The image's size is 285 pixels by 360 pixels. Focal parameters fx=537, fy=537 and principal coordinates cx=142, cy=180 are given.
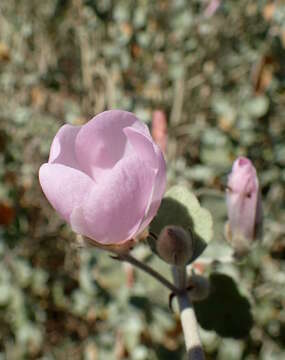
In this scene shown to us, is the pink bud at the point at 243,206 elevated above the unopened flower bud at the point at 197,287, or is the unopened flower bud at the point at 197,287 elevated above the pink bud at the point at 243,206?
the pink bud at the point at 243,206

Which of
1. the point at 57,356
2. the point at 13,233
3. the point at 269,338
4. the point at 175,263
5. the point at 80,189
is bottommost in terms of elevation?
the point at 57,356

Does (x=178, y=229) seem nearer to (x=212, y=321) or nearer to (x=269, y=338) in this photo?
(x=212, y=321)

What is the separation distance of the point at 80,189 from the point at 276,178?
103 centimetres

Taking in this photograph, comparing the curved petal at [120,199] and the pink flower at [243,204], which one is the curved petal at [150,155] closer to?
the curved petal at [120,199]

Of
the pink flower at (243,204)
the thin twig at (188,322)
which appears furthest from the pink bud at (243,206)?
the thin twig at (188,322)

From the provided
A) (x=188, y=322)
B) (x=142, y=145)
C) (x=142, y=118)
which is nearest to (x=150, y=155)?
(x=142, y=145)

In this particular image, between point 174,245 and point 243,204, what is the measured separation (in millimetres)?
170

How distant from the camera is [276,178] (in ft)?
4.59

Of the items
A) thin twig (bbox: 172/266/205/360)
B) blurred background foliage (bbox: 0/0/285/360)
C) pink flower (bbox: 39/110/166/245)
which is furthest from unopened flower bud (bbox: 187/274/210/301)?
blurred background foliage (bbox: 0/0/285/360)

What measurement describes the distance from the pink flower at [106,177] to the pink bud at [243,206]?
18 cm

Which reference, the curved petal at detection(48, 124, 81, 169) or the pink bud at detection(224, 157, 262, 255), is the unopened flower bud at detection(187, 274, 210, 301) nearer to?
the pink bud at detection(224, 157, 262, 255)

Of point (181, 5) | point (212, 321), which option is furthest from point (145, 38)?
point (212, 321)

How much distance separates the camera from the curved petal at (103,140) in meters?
0.48

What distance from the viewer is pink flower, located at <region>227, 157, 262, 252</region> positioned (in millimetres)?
626
